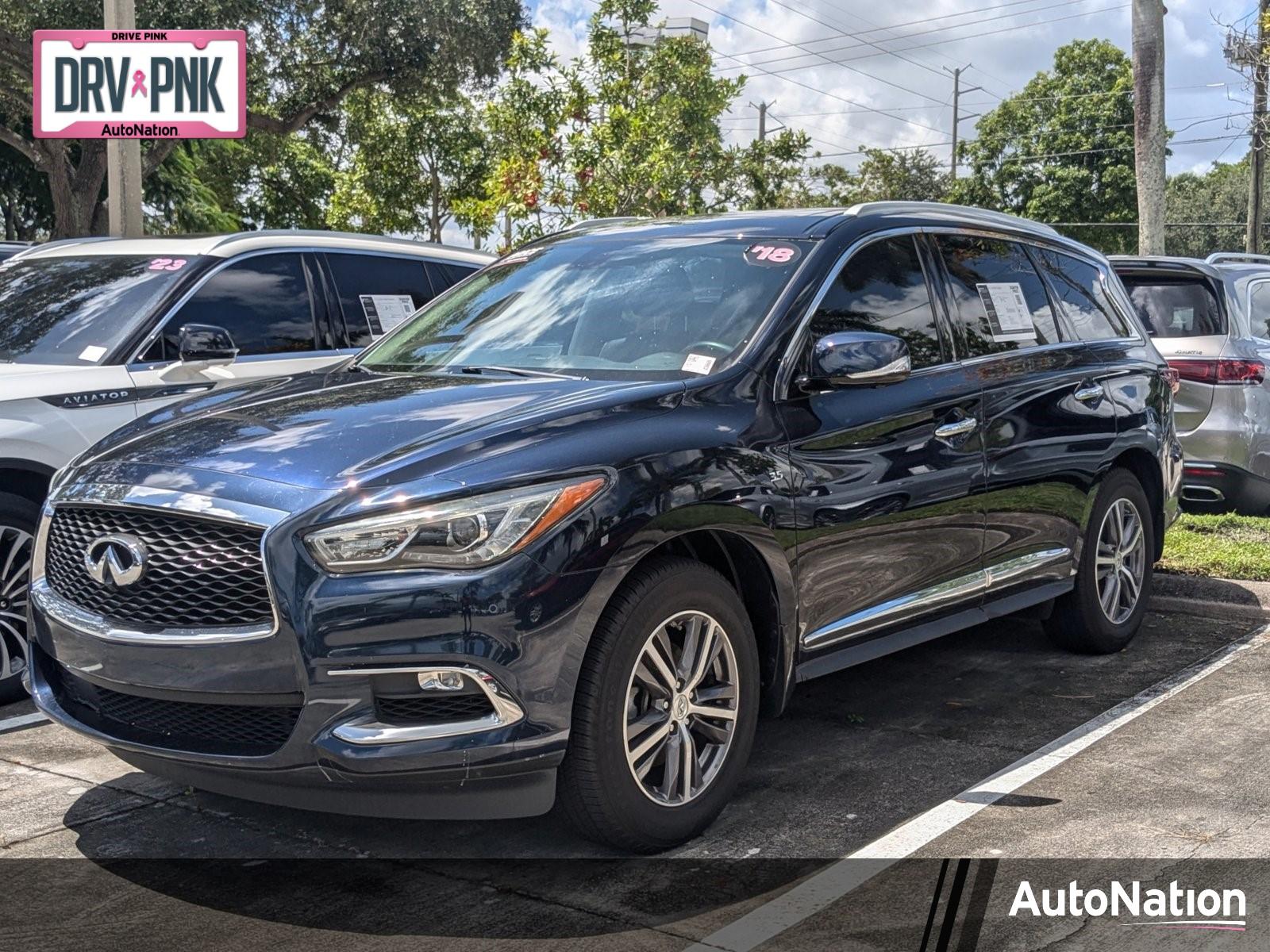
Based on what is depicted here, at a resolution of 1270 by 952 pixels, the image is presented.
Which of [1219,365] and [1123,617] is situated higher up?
[1219,365]

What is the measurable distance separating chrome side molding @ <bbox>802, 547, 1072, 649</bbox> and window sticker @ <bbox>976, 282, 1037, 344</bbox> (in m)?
0.90

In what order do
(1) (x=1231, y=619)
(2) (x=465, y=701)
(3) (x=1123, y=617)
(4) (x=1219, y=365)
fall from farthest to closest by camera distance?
(4) (x=1219, y=365) → (1) (x=1231, y=619) → (3) (x=1123, y=617) → (2) (x=465, y=701)

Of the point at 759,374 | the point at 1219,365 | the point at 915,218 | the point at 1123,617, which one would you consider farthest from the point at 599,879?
the point at 1219,365

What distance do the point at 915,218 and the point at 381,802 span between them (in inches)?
123

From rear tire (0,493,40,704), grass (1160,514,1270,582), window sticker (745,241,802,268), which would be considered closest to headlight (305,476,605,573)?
window sticker (745,241,802,268)

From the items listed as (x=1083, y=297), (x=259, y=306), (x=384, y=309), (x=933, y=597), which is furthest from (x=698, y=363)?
(x=384, y=309)

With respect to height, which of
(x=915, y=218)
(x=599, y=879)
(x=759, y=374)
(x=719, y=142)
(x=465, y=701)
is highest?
(x=719, y=142)

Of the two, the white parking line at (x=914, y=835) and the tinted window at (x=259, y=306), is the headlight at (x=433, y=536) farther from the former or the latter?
the tinted window at (x=259, y=306)

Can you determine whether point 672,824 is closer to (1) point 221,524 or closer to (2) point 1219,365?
(1) point 221,524

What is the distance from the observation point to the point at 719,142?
2347cm

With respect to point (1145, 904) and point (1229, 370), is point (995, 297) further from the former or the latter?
point (1229, 370)

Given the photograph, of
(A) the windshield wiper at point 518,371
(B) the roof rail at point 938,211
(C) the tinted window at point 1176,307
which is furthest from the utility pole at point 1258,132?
(A) the windshield wiper at point 518,371

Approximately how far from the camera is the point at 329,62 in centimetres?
2319

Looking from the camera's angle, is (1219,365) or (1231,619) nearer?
(1231,619)
